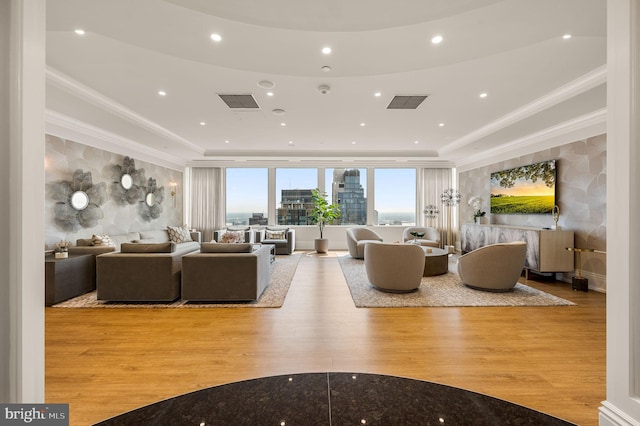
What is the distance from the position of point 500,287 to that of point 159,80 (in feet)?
17.7

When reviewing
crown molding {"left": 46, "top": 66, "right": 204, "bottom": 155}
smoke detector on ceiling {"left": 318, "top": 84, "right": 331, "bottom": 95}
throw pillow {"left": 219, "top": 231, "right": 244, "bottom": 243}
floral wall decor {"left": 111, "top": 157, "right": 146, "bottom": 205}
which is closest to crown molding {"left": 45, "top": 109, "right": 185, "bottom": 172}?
floral wall decor {"left": 111, "top": 157, "right": 146, "bottom": 205}

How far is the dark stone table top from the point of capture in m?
0.68

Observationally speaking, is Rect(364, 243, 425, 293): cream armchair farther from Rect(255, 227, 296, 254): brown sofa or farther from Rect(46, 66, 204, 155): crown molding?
Rect(46, 66, 204, 155): crown molding

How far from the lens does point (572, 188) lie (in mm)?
4828

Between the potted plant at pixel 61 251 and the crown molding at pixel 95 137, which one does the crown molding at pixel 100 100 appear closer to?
the crown molding at pixel 95 137

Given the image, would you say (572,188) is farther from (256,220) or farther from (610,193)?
(256,220)

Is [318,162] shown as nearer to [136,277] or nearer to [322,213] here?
[322,213]

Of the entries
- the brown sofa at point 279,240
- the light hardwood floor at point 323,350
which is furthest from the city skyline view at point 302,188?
the light hardwood floor at point 323,350

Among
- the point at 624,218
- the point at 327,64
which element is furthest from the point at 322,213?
the point at 624,218

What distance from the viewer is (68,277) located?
391 cm

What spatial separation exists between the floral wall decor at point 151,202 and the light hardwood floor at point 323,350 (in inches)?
142

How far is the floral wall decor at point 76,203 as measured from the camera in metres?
4.64

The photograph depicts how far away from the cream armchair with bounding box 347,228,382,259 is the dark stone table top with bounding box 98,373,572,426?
5857 millimetres

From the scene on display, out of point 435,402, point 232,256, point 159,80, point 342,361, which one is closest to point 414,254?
point 342,361
